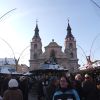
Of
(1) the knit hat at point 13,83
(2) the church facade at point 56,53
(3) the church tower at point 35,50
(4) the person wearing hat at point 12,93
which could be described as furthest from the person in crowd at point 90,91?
(3) the church tower at point 35,50

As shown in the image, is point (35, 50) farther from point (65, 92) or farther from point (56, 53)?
point (65, 92)

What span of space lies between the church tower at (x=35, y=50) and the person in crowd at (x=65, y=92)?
8781 cm

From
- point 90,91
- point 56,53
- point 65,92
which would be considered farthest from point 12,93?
point 56,53

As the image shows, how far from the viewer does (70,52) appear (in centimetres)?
9562

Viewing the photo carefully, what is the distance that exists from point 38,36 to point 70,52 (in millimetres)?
12182

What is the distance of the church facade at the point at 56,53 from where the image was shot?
3698 inches

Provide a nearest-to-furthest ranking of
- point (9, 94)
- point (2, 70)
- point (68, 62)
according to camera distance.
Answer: point (9, 94) < point (2, 70) < point (68, 62)

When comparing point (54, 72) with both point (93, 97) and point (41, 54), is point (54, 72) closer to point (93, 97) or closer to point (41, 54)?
point (93, 97)

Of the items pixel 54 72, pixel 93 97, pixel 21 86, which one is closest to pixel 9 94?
pixel 93 97

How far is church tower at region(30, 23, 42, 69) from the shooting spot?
308 feet

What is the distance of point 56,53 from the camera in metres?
96.6

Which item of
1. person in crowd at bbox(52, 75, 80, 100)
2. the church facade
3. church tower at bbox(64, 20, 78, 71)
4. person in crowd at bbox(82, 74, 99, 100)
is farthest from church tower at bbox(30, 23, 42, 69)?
person in crowd at bbox(52, 75, 80, 100)

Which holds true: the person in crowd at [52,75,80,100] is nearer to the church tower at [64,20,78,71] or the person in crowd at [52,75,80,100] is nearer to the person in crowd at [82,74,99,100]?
the person in crowd at [82,74,99,100]

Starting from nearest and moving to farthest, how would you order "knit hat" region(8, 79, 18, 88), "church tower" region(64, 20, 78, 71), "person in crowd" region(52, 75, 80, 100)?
"person in crowd" region(52, 75, 80, 100) < "knit hat" region(8, 79, 18, 88) < "church tower" region(64, 20, 78, 71)
